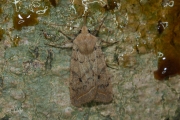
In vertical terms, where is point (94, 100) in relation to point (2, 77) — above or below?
below

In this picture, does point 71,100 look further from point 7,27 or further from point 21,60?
point 7,27

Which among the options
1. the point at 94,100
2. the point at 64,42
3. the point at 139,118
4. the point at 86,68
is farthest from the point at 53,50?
the point at 139,118

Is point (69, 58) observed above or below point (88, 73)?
above

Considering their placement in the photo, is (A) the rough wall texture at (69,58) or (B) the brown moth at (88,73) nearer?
(A) the rough wall texture at (69,58)

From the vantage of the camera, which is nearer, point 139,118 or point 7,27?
point 7,27
